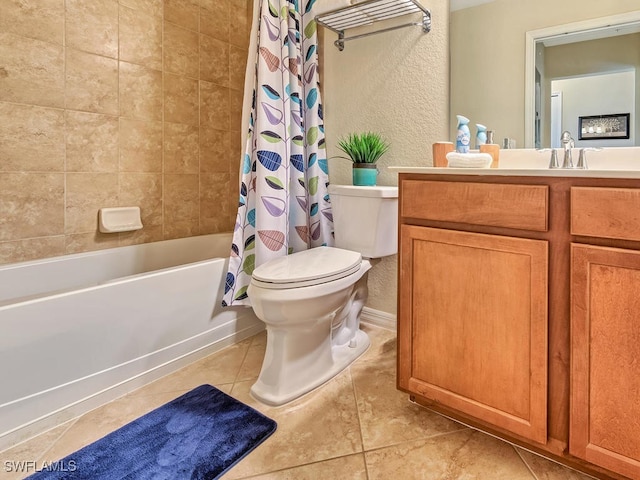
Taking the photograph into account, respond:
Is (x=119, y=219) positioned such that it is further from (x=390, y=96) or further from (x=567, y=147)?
(x=567, y=147)

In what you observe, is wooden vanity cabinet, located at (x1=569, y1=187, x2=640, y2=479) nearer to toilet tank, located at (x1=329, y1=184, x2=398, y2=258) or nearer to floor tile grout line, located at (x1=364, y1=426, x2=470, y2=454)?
floor tile grout line, located at (x1=364, y1=426, x2=470, y2=454)

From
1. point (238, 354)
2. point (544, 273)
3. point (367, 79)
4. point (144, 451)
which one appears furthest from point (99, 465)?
point (367, 79)

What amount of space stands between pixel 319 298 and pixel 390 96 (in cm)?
123

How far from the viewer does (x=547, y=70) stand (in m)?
1.57

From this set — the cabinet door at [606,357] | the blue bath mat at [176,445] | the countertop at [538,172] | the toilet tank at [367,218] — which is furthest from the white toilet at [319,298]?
the cabinet door at [606,357]

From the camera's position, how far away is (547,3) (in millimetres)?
1549

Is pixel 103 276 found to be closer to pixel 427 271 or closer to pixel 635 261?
pixel 427 271

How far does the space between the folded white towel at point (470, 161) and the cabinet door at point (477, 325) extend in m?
0.25

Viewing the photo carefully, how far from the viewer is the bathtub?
124 centimetres

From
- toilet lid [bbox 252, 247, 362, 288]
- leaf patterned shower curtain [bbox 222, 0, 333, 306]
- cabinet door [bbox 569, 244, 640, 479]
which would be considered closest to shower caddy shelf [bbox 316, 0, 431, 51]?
leaf patterned shower curtain [bbox 222, 0, 333, 306]

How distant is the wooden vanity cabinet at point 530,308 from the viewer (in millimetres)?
944

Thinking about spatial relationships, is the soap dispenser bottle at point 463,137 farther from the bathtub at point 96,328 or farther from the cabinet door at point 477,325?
the bathtub at point 96,328

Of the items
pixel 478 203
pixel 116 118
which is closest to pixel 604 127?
pixel 478 203

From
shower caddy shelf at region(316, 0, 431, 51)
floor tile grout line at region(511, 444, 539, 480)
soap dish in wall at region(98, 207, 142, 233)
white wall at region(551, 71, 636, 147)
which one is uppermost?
shower caddy shelf at region(316, 0, 431, 51)
